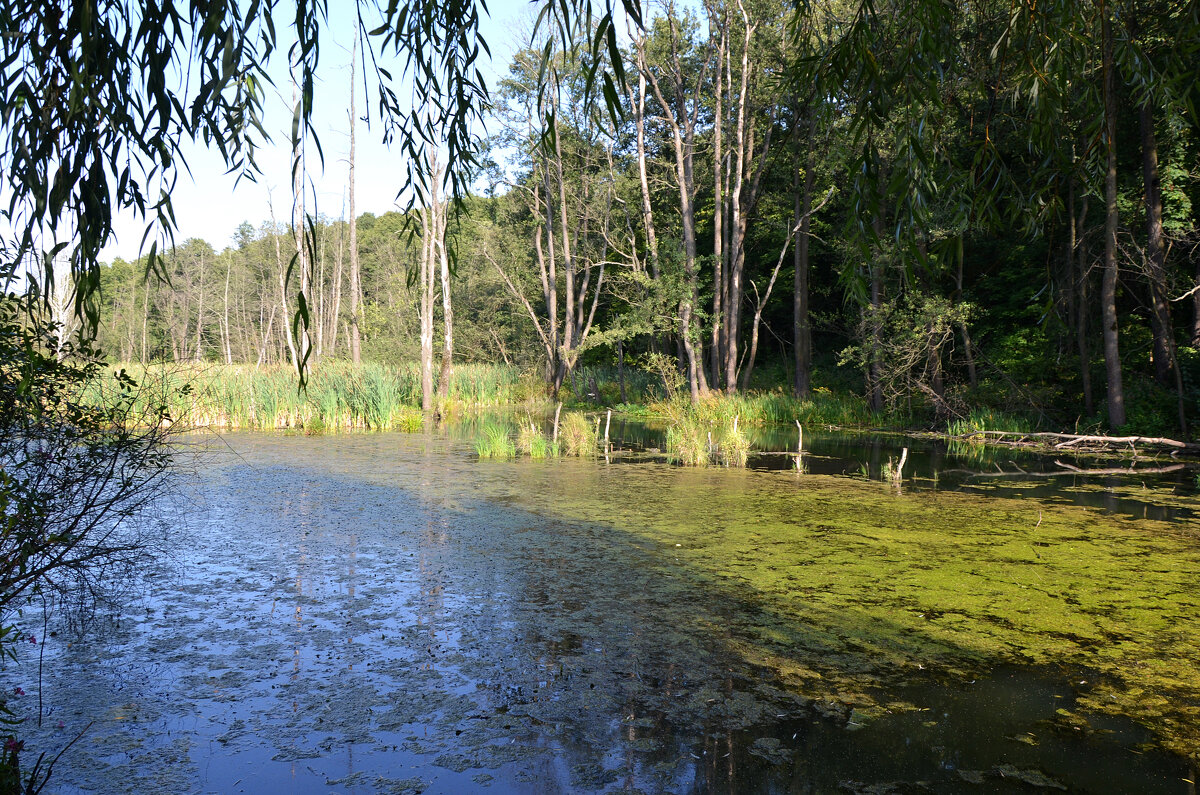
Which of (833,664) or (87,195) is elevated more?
(87,195)

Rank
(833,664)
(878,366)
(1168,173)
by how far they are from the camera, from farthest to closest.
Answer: (878,366) < (1168,173) < (833,664)

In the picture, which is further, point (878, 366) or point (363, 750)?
point (878, 366)

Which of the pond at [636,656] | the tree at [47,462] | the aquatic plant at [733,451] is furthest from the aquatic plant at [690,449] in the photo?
the tree at [47,462]

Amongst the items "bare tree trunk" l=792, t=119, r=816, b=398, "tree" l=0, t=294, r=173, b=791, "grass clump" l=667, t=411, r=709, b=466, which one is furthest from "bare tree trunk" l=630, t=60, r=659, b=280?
"tree" l=0, t=294, r=173, b=791

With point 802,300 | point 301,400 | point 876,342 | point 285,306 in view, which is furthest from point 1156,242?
point 285,306

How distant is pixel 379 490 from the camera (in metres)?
7.77

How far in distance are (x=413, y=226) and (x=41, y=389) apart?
2.33m

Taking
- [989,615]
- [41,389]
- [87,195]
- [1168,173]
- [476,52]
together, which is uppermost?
[1168,173]

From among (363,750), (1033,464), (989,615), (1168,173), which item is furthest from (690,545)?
(1168,173)

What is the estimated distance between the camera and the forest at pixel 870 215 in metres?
2.65

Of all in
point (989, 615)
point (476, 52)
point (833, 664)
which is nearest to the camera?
point (476, 52)

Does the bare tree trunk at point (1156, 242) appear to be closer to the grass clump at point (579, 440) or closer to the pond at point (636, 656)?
the pond at point (636, 656)

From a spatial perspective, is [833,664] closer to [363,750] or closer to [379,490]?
[363,750]

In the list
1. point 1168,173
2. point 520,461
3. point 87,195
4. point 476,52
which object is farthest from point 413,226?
point 1168,173
